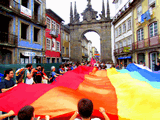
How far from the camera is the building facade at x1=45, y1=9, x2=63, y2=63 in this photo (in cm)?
2144

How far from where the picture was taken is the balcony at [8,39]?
1243 cm

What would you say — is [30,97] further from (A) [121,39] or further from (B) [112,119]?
(A) [121,39]

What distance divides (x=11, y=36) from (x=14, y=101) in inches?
502

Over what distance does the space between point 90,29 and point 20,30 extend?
19.1 m

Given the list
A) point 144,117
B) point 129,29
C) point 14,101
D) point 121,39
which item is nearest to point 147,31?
point 129,29

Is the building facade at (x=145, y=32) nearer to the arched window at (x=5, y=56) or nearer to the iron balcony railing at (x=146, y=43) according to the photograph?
the iron balcony railing at (x=146, y=43)

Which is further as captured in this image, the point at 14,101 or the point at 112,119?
the point at 14,101

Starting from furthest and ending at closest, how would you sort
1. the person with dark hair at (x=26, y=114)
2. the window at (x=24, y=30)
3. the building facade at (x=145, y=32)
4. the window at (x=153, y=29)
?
the window at (x=24, y=30), the window at (x=153, y=29), the building facade at (x=145, y=32), the person with dark hair at (x=26, y=114)

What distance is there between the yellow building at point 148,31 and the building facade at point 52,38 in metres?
14.6

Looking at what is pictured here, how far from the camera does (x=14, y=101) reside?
2791 millimetres

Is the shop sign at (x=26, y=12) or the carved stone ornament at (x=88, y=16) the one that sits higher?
the carved stone ornament at (x=88, y=16)

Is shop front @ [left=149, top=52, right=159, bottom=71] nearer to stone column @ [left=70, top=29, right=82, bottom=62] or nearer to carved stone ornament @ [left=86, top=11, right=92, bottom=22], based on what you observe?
stone column @ [left=70, top=29, right=82, bottom=62]

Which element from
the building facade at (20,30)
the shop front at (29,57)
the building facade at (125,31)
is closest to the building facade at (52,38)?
the building facade at (20,30)

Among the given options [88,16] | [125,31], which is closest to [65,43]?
[88,16]
